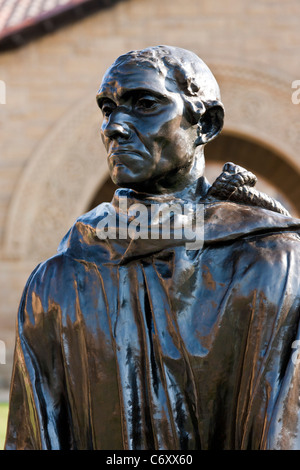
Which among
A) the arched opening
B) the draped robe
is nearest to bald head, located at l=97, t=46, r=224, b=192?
the draped robe

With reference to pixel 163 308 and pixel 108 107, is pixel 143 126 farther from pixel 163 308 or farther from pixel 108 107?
pixel 163 308

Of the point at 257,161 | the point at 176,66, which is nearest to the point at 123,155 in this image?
the point at 176,66

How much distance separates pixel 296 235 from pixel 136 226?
0.30 metres

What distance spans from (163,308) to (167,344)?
66mm

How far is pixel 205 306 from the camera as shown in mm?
1645

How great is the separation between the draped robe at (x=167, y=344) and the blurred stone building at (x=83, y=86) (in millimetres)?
11300

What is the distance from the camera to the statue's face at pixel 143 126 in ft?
5.69

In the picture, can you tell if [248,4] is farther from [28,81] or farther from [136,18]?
[28,81]

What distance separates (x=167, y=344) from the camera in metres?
1.65

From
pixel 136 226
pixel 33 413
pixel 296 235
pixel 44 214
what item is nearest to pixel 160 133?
pixel 136 226

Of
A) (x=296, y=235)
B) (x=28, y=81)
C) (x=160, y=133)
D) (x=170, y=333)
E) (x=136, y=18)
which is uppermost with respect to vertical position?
(x=136, y=18)

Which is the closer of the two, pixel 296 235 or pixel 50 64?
pixel 296 235

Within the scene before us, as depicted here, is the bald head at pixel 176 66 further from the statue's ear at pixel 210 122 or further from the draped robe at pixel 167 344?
the draped robe at pixel 167 344

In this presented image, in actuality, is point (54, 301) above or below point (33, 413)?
above
